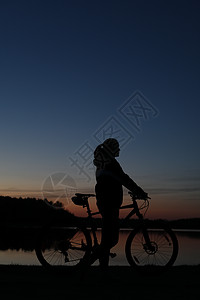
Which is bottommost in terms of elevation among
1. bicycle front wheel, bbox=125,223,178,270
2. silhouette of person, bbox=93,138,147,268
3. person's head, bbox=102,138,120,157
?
bicycle front wheel, bbox=125,223,178,270

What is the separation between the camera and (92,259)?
5.51 metres

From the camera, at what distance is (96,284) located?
5.14m

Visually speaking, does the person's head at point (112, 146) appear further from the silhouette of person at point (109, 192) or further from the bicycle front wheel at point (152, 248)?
the bicycle front wheel at point (152, 248)

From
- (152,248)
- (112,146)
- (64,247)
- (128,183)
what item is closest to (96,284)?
(64,247)

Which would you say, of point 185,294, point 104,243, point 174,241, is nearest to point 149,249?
point 174,241

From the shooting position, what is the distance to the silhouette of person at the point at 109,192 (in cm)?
553

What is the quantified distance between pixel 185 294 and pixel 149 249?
123cm

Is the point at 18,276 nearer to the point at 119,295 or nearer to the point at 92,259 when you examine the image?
the point at 92,259

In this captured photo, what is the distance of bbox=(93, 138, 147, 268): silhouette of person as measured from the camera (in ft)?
18.1

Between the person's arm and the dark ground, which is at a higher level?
the person's arm

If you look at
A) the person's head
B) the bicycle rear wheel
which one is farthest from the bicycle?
the person's head

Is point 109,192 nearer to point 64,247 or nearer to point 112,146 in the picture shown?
point 112,146

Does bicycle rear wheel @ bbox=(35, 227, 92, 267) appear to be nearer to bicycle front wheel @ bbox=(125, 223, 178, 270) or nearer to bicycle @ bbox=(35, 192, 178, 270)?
bicycle @ bbox=(35, 192, 178, 270)

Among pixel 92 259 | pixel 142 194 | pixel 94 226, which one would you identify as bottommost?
pixel 92 259
